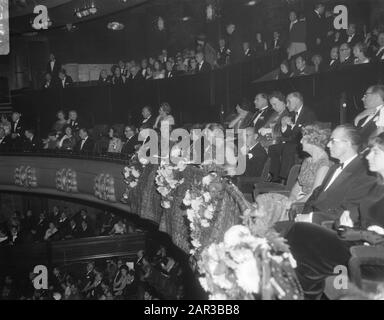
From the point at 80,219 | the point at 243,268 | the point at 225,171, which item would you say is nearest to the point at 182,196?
the point at 225,171

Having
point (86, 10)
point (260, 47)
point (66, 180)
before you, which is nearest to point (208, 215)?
point (260, 47)

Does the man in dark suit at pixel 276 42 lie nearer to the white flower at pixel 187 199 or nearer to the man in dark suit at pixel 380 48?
the man in dark suit at pixel 380 48

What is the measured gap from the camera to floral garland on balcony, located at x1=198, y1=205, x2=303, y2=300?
245cm

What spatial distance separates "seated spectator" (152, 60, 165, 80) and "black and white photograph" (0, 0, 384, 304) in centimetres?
5

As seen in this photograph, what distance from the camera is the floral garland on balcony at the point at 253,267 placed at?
245 centimetres

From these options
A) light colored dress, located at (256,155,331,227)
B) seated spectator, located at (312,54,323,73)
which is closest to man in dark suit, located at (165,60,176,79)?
seated spectator, located at (312,54,323,73)

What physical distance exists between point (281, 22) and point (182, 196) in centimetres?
692

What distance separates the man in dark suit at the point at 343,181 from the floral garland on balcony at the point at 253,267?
140cm

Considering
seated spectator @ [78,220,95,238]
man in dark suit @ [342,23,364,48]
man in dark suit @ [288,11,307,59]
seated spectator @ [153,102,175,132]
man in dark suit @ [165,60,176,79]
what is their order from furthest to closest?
seated spectator @ [78,220,95,238], man in dark suit @ [165,60,176,79], man in dark suit @ [288,11,307,59], man in dark suit @ [342,23,364,48], seated spectator @ [153,102,175,132]

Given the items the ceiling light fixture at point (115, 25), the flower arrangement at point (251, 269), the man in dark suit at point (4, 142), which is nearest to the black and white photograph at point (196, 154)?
the flower arrangement at point (251, 269)

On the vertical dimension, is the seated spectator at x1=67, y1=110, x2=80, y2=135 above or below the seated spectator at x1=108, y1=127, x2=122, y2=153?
above

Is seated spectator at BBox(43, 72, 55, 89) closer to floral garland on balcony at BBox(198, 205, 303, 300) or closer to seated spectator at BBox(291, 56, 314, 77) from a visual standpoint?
seated spectator at BBox(291, 56, 314, 77)

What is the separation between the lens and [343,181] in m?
4.05
